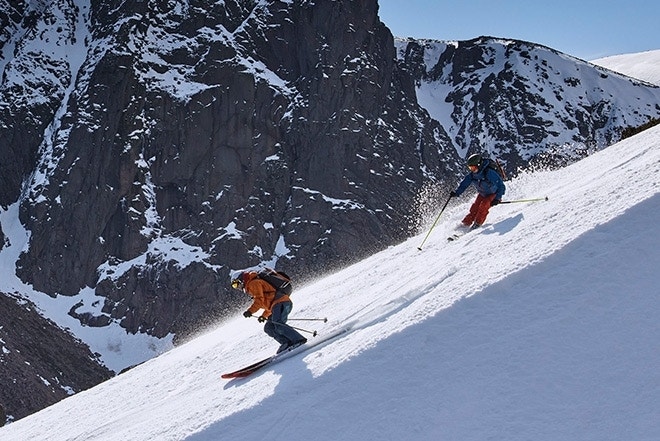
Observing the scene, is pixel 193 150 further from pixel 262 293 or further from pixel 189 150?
pixel 262 293

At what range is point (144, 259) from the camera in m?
108

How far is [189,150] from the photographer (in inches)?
4402

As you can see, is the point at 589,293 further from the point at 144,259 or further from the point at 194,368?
the point at 144,259

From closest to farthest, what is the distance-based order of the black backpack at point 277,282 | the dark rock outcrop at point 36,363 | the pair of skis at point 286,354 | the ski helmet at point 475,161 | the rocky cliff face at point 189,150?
the pair of skis at point 286,354 < the black backpack at point 277,282 < the ski helmet at point 475,161 < the dark rock outcrop at point 36,363 < the rocky cliff face at point 189,150

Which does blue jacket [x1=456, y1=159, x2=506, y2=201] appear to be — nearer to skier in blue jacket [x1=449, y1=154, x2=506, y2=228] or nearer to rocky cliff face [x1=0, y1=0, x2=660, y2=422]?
skier in blue jacket [x1=449, y1=154, x2=506, y2=228]

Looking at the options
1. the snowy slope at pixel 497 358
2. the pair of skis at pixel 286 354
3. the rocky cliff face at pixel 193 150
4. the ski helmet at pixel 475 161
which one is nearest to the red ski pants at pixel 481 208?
the ski helmet at pixel 475 161

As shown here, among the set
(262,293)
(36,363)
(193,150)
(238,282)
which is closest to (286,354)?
(262,293)

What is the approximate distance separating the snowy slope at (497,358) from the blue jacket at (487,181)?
2.80 metres

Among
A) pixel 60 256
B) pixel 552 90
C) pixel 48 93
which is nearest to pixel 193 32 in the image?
pixel 48 93

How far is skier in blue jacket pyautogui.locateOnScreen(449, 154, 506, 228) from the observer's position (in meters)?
13.7

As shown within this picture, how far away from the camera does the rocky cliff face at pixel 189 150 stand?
107 meters

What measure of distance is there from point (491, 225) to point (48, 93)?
120 m

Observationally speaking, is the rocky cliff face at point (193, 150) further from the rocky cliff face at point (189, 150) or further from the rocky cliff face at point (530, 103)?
the rocky cliff face at point (530, 103)

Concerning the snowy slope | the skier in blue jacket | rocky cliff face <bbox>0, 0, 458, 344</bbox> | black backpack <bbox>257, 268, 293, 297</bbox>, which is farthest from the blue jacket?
rocky cliff face <bbox>0, 0, 458, 344</bbox>
